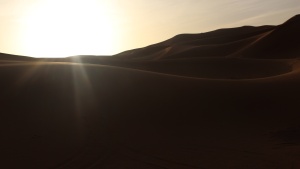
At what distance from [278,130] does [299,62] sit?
1893 centimetres

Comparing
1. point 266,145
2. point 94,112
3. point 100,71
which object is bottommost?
point 266,145

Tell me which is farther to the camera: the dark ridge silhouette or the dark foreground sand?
the dark ridge silhouette

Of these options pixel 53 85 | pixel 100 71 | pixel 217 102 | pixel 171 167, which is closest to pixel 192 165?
pixel 171 167

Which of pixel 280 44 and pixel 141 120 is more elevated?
pixel 280 44

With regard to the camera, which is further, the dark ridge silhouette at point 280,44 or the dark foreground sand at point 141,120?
the dark ridge silhouette at point 280,44

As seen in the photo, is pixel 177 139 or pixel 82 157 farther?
pixel 177 139

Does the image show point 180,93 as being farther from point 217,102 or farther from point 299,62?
point 299,62

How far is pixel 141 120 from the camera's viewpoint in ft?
37.0

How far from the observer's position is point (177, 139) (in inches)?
391

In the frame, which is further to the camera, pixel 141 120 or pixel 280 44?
pixel 280 44

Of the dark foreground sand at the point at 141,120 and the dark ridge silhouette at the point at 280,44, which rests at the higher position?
the dark ridge silhouette at the point at 280,44

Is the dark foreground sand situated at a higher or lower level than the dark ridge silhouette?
lower

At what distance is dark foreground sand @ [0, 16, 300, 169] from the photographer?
8305 mm

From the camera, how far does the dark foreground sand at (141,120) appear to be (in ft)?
27.2
